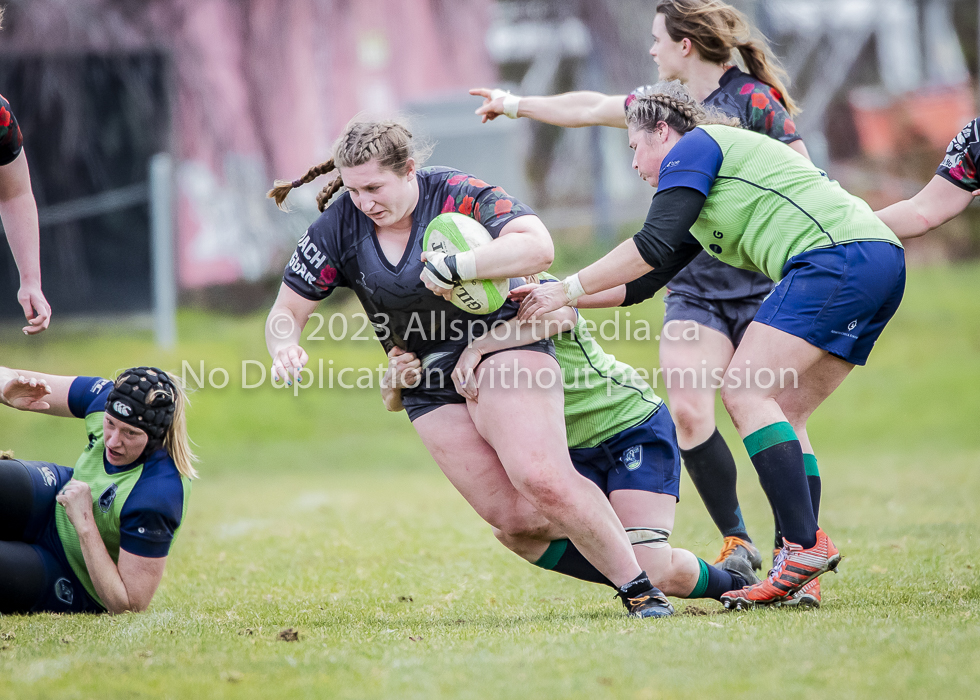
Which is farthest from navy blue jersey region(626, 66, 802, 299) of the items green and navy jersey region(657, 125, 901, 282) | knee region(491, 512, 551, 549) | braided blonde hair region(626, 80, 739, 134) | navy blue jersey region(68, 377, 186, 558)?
navy blue jersey region(68, 377, 186, 558)

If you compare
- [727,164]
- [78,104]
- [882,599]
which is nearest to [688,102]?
[727,164]

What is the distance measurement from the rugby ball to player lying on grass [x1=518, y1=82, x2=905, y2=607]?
13 cm

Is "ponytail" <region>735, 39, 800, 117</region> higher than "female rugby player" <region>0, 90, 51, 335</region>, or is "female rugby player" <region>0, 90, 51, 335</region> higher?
"ponytail" <region>735, 39, 800, 117</region>

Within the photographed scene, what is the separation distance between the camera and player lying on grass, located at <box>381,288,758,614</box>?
12.6 feet

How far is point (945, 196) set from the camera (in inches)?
158

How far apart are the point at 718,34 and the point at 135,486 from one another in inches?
128

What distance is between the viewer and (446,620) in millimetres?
3795

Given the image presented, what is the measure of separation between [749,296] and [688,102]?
3.65 feet

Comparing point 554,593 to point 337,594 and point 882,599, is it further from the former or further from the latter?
point 882,599

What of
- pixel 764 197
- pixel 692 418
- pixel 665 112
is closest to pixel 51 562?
A: pixel 692 418

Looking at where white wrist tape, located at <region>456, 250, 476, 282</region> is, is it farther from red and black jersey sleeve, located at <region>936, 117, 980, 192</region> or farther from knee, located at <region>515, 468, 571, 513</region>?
red and black jersey sleeve, located at <region>936, 117, 980, 192</region>

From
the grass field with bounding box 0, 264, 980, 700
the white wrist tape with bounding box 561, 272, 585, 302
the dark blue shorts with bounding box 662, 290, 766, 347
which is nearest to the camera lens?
the grass field with bounding box 0, 264, 980, 700

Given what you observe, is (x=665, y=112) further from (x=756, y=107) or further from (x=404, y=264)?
(x=404, y=264)

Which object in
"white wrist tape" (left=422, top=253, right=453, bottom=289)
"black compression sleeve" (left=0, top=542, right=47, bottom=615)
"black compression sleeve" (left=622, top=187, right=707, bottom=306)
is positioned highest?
"black compression sleeve" (left=622, top=187, right=707, bottom=306)
